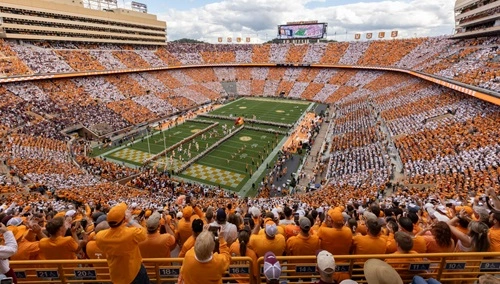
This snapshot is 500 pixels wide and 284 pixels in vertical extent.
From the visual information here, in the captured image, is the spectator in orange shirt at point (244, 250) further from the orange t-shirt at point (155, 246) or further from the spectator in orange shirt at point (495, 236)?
the spectator in orange shirt at point (495, 236)

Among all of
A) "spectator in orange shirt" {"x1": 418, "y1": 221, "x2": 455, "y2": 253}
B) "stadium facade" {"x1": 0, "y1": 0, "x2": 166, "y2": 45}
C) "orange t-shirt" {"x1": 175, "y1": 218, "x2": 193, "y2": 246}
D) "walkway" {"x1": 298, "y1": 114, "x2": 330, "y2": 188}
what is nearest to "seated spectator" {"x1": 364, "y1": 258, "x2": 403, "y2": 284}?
"spectator in orange shirt" {"x1": 418, "y1": 221, "x2": 455, "y2": 253}

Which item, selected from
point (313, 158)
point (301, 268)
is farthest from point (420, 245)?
point (313, 158)

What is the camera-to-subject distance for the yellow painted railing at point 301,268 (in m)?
4.23

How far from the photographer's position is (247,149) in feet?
107

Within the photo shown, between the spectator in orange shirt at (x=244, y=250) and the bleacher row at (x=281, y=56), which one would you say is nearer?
the spectator in orange shirt at (x=244, y=250)

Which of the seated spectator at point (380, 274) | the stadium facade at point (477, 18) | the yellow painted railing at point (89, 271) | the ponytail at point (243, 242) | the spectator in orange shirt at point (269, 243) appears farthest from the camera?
the stadium facade at point (477, 18)

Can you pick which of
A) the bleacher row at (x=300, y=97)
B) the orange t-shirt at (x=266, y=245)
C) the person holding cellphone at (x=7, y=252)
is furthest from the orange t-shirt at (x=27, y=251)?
the bleacher row at (x=300, y=97)

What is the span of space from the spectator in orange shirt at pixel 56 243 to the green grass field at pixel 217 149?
19216mm

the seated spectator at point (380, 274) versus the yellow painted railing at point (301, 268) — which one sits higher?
the seated spectator at point (380, 274)

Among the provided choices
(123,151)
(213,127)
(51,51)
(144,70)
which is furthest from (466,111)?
(51,51)

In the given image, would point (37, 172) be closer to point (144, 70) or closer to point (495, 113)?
point (495, 113)

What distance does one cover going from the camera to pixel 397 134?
88.3 ft

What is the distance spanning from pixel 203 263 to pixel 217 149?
98.1 ft

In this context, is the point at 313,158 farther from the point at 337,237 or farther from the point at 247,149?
the point at 337,237
